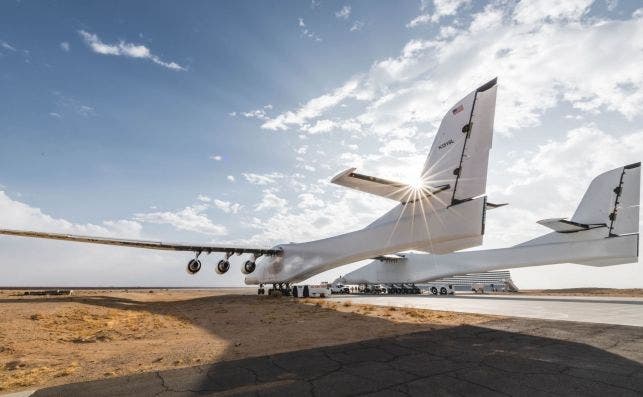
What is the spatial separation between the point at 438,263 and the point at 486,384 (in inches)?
1323

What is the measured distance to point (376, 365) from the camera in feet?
17.5

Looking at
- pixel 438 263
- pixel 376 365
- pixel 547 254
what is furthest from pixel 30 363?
pixel 438 263

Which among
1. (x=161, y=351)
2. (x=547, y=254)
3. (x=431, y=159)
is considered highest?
(x=431, y=159)

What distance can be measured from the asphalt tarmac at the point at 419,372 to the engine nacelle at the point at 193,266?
52.9 feet

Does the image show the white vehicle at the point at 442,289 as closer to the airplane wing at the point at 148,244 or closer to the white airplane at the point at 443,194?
the airplane wing at the point at 148,244

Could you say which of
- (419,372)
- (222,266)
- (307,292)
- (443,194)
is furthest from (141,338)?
(307,292)

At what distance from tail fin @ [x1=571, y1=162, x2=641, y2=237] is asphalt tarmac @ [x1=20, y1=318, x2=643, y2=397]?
20.8m

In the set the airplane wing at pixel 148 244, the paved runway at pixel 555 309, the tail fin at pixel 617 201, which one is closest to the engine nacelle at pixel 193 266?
the airplane wing at pixel 148 244

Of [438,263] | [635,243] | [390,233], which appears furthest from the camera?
[438,263]

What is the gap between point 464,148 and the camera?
12.9 m

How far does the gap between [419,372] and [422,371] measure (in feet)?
0.24

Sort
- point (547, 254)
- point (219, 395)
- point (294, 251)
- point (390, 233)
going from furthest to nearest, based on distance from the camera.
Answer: point (547, 254) < point (294, 251) < point (390, 233) < point (219, 395)

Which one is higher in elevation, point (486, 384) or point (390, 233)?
point (390, 233)

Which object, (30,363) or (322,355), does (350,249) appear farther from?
(30,363)
